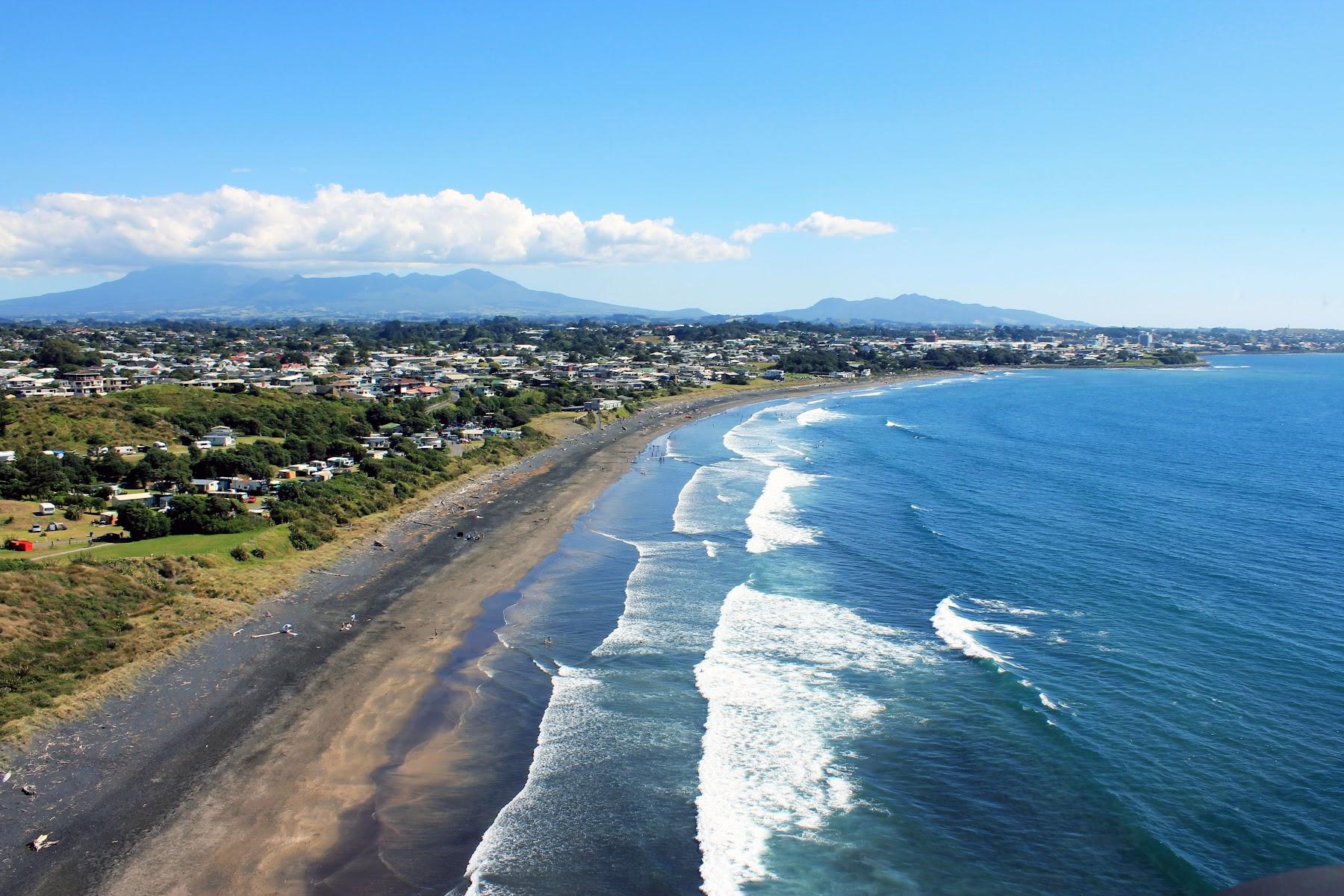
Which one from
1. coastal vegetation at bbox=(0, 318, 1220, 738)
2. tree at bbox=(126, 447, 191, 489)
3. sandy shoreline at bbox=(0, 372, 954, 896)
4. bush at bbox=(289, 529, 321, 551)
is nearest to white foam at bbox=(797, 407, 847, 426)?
coastal vegetation at bbox=(0, 318, 1220, 738)

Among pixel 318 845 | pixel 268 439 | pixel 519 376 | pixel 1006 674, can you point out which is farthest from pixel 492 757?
pixel 519 376

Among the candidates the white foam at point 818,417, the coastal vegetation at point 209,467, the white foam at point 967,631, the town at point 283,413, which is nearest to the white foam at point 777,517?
the white foam at point 967,631

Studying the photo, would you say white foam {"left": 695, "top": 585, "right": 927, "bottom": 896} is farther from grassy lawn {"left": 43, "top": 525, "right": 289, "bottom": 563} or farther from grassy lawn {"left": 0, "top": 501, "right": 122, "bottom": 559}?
grassy lawn {"left": 0, "top": 501, "right": 122, "bottom": 559}

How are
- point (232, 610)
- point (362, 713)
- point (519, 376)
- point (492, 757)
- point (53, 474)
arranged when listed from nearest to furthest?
point (492, 757)
point (362, 713)
point (232, 610)
point (53, 474)
point (519, 376)

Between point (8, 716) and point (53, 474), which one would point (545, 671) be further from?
point (53, 474)

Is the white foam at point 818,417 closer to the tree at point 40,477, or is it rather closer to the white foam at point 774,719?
the white foam at point 774,719

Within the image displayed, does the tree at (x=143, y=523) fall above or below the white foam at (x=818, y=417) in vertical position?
below

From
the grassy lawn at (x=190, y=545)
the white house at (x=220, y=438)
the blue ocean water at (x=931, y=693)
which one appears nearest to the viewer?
the blue ocean water at (x=931, y=693)

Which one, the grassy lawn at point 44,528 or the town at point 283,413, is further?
the town at point 283,413

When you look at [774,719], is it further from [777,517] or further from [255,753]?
[777,517]
